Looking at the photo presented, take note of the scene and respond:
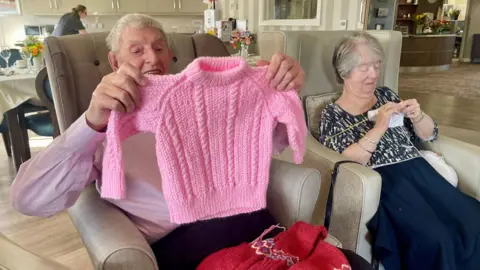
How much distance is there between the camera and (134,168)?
39.2 inches

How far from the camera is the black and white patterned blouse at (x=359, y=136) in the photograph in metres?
1.50

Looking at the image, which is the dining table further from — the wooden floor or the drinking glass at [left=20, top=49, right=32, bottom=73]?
the wooden floor

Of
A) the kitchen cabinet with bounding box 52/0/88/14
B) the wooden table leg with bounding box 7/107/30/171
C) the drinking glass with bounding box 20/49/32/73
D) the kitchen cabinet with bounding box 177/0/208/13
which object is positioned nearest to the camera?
the wooden table leg with bounding box 7/107/30/171

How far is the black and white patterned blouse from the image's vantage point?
150 centimetres

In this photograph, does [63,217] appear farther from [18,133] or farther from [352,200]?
[352,200]

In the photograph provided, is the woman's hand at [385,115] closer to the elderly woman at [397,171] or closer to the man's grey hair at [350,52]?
the elderly woman at [397,171]

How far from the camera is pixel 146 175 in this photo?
100 centimetres

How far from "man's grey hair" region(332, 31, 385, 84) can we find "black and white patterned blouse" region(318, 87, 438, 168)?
16 centimetres

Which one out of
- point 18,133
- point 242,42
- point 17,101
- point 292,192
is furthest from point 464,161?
point 18,133

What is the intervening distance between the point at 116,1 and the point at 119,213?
573 cm

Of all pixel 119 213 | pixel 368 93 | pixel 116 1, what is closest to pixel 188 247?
pixel 119 213

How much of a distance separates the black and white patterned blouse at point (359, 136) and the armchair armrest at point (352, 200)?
106mm

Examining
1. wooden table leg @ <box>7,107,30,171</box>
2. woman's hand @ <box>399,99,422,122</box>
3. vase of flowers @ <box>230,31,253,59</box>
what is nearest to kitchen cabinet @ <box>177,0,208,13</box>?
vase of flowers @ <box>230,31,253,59</box>

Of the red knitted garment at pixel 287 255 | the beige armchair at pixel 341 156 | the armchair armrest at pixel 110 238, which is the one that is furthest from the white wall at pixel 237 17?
the red knitted garment at pixel 287 255
